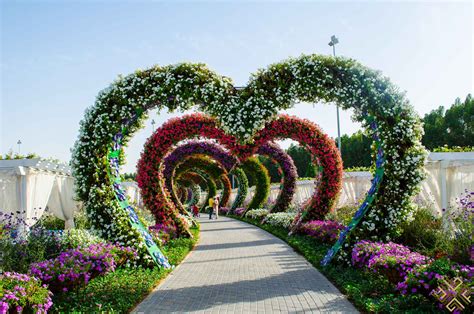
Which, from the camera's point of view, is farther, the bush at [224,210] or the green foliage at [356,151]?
the green foliage at [356,151]

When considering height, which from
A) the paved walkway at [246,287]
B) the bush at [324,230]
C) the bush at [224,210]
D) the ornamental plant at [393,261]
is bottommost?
the bush at [224,210]

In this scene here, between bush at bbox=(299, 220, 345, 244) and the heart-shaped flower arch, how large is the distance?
252 cm

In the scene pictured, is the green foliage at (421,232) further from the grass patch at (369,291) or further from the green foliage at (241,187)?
the green foliage at (241,187)

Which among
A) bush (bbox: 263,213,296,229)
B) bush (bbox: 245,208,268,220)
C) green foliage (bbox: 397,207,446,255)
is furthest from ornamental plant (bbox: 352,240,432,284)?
bush (bbox: 245,208,268,220)

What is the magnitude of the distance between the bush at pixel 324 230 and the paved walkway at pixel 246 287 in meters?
0.99

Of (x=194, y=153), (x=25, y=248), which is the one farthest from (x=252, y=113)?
(x=194, y=153)

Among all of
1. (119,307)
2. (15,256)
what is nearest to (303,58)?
(119,307)

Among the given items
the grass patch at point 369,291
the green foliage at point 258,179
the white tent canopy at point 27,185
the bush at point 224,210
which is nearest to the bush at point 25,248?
the white tent canopy at point 27,185

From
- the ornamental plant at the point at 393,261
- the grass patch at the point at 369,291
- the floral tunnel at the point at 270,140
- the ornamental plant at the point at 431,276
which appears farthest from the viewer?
the floral tunnel at the point at 270,140

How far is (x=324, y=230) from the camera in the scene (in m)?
11.1

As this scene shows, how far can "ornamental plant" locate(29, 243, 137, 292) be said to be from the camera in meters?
5.38

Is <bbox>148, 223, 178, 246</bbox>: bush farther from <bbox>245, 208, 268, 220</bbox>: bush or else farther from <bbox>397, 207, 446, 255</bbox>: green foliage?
<bbox>245, 208, 268, 220</bbox>: bush

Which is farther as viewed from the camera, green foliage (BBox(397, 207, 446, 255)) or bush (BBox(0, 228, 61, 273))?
green foliage (BBox(397, 207, 446, 255))

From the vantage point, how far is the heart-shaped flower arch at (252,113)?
777 cm
